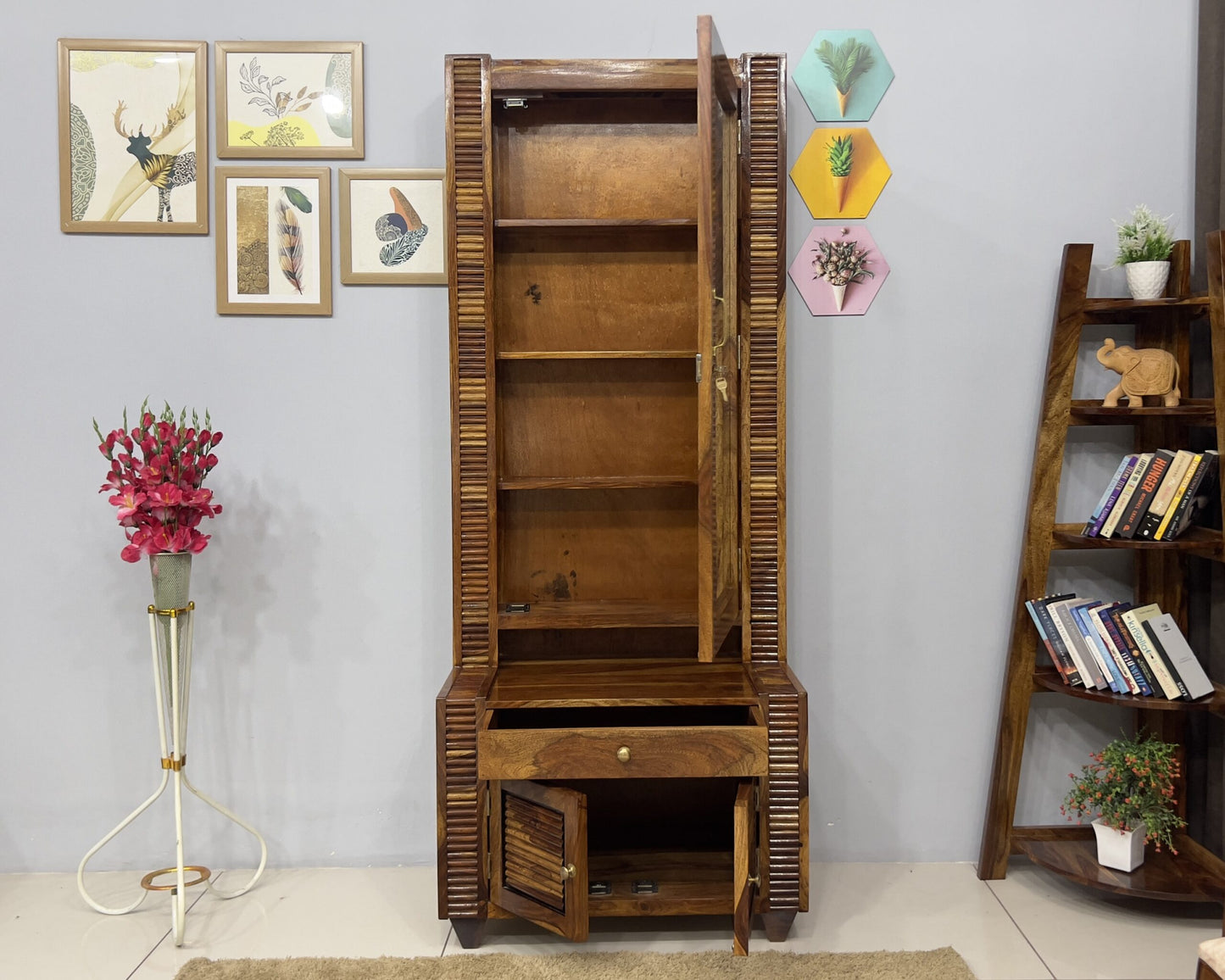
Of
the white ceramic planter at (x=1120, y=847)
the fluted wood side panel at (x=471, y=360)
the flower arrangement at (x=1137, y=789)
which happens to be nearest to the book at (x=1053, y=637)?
the flower arrangement at (x=1137, y=789)

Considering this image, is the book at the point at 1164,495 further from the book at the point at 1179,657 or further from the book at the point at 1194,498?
the book at the point at 1179,657

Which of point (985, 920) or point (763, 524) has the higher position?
point (763, 524)

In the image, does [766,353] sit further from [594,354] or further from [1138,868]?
[1138,868]

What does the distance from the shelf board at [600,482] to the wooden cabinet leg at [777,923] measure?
1043 mm

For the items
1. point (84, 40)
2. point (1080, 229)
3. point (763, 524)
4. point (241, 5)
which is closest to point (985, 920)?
point (763, 524)

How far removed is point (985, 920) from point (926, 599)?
0.83m

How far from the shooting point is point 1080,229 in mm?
2742

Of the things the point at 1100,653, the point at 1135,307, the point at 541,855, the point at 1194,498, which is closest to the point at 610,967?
the point at 541,855

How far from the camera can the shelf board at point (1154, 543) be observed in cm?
244

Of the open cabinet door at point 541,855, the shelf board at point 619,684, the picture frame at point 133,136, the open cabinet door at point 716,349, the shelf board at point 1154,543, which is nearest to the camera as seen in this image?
the open cabinet door at point 716,349

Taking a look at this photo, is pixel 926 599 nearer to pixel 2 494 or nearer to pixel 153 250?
pixel 153 250

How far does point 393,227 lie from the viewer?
→ 273 centimetres

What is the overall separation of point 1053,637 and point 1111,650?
0.14 meters

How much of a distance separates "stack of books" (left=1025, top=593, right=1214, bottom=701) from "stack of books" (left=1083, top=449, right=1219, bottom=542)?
0.20 metres
